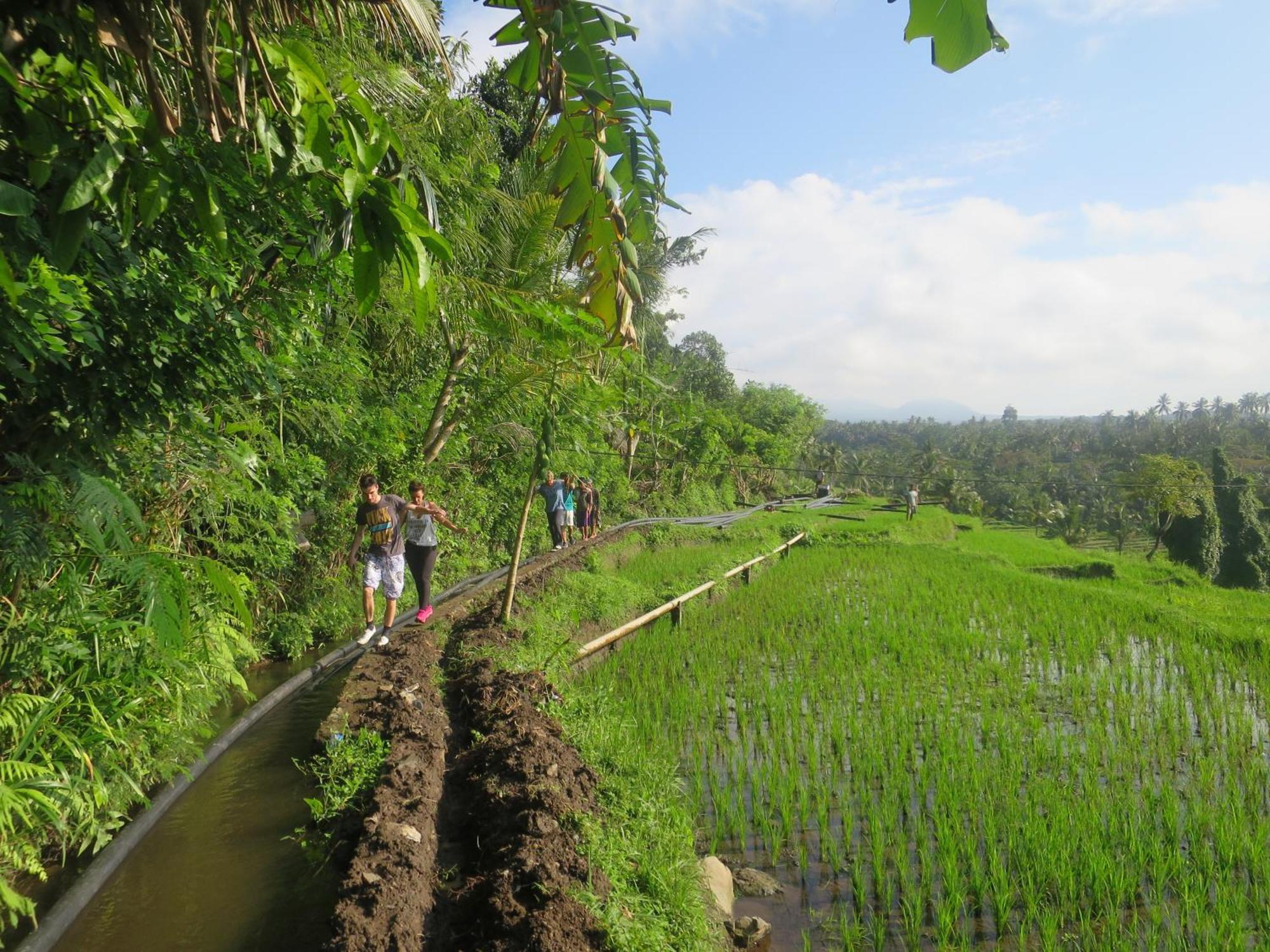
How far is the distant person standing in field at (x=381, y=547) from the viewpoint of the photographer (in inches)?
200

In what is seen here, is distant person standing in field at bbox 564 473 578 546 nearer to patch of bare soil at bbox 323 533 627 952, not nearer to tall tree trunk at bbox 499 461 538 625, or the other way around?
tall tree trunk at bbox 499 461 538 625

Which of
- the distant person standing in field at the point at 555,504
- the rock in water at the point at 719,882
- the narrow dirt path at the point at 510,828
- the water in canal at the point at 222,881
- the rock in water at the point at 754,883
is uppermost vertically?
the distant person standing in field at the point at 555,504

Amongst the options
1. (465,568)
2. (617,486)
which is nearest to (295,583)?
(465,568)

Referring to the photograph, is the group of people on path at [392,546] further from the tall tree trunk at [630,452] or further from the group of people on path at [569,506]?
the tall tree trunk at [630,452]

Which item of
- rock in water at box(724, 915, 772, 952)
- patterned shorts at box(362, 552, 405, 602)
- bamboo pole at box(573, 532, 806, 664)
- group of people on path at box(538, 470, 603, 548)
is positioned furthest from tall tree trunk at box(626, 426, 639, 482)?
rock in water at box(724, 915, 772, 952)

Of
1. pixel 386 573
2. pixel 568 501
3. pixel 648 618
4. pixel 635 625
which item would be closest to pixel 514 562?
pixel 386 573

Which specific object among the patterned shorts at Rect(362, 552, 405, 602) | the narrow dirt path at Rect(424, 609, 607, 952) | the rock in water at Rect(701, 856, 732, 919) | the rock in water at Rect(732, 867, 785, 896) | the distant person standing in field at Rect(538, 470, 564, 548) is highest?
the distant person standing in field at Rect(538, 470, 564, 548)

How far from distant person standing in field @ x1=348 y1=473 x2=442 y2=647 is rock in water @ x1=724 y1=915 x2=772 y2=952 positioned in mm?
3129

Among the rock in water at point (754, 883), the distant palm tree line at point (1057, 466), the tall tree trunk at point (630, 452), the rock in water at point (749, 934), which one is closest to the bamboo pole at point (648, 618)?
the rock in water at point (754, 883)

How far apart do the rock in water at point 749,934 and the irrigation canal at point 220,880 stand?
1.49 m

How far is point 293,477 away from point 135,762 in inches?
90.1

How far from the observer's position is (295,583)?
20.2ft

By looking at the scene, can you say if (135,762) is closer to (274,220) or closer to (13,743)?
(13,743)

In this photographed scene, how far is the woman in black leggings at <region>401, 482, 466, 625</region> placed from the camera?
18.4 feet
